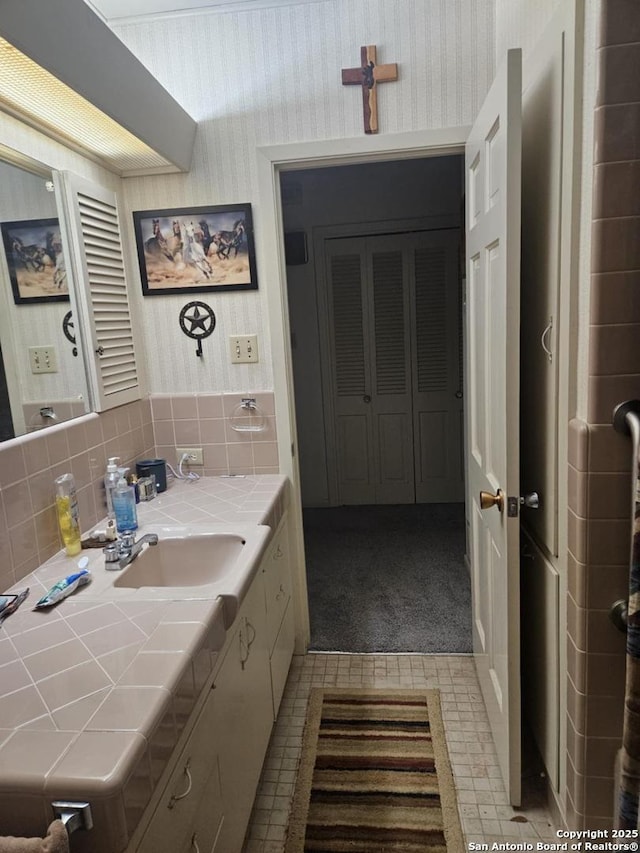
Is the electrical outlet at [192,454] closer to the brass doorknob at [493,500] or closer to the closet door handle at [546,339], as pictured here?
the brass doorknob at [493,500]

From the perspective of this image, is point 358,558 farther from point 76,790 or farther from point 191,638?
point 76,790

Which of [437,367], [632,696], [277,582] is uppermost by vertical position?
[437,367]

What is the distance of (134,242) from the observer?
6.88 feet

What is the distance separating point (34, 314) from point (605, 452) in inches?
60.6

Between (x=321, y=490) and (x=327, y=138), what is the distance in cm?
271

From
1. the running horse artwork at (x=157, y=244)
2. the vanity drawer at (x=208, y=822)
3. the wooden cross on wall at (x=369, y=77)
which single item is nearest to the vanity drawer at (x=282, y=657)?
the vanity drawer at (x=208, y=822)

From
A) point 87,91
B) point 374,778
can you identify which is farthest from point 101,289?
point 374,778

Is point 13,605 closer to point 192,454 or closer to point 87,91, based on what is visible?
point 192,454

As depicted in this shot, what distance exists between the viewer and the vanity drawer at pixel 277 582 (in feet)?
5.74

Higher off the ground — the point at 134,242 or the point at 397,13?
the point at 397,13

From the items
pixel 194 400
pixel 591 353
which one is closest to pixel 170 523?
pixel 194 400

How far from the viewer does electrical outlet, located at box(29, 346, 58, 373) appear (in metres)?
1.52

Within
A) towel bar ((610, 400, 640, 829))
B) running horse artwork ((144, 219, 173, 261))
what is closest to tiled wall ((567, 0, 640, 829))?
towel bar ((610, 400, 640, 829))

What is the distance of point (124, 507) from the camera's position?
1.62 m
